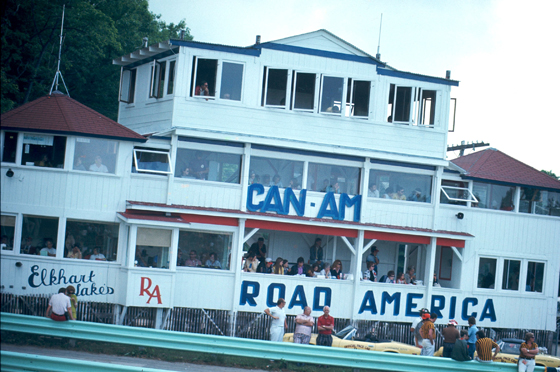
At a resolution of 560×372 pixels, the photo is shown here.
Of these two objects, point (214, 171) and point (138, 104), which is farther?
point (138, 104)

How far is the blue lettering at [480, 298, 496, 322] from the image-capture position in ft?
83.3

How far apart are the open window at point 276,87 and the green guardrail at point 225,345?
1085cm

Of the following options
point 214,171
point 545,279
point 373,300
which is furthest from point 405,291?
point 214,171

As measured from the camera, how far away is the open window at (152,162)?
22.0 metres

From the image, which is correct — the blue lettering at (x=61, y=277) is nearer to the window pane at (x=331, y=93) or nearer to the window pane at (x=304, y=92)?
the window pane at (x=304, y=92)

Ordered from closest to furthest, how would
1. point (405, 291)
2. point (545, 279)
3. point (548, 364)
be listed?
point (548, 364)
point (405, 291)
point (545, 279)

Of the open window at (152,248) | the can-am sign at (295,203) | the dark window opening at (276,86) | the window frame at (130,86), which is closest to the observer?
the open window at (152,248)

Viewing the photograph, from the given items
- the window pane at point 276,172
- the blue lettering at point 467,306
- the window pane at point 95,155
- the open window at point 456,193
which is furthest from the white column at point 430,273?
the window pane at point 95,155

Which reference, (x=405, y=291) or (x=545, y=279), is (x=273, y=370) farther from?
(x=545, y=279)

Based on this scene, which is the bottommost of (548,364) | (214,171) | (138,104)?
(548,364)

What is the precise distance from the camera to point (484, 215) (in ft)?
84.2

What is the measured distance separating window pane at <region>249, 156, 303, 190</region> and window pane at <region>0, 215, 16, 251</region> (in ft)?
26.0

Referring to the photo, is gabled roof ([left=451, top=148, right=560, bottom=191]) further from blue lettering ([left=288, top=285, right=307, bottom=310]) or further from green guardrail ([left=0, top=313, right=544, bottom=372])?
green guardrail ([left=0, top=313, right=544, bottom=372])

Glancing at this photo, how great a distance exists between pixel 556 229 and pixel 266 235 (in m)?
11.7
